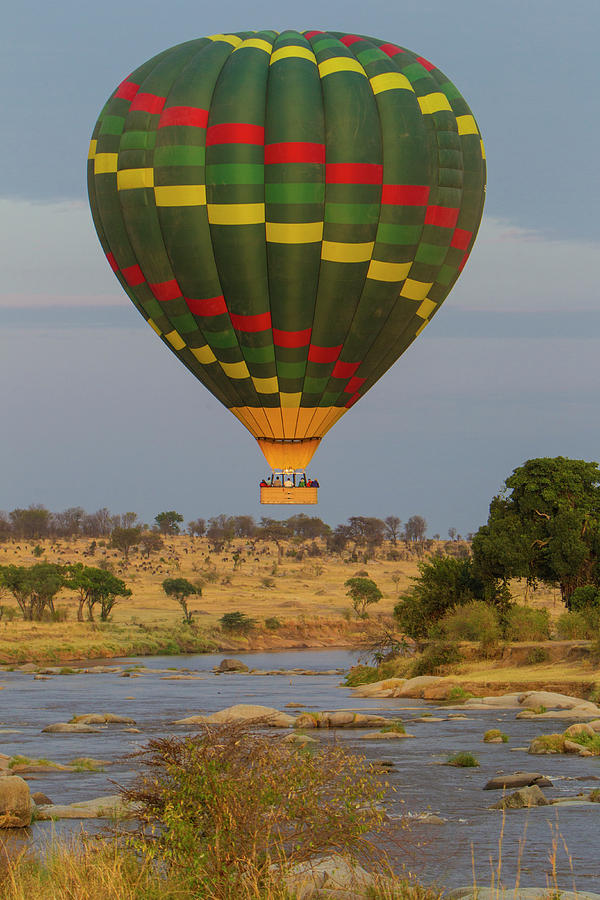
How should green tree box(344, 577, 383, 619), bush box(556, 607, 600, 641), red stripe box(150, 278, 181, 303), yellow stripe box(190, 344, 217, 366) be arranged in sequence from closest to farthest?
1. red stripe box(150, 278, 181, 303)
2. yellow stripe box(190, 344, 217, 366)
3. bush box(556, 607, 600, 641)
4. green tree box(344, 577, 383, 619)

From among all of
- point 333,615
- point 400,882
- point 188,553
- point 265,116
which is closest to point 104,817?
point 400,882

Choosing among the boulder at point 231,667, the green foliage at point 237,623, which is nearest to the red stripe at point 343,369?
the boulder at point 231,667

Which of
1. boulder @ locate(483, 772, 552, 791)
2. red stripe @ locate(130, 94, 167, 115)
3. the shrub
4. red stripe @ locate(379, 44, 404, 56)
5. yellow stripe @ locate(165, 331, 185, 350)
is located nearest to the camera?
boulder @ locate(483, 772, 552, 791)

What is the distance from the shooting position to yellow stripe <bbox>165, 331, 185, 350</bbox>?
1199 inches

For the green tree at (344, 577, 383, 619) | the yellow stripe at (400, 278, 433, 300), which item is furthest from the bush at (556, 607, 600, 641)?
the green tree at (344, 577, 383, 619)

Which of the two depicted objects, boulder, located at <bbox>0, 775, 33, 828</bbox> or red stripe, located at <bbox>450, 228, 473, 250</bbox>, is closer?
boulder, located at <bbox>0, 775, 33, 828</bbox>

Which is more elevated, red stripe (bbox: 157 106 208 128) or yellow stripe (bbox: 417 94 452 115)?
yellow stripe (bbox: 417 94 452 115)

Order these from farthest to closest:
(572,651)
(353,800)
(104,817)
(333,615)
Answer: (333,615)
(572,651)
(104,817)
(353,800)

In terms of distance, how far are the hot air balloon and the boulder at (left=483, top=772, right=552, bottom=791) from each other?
911cm

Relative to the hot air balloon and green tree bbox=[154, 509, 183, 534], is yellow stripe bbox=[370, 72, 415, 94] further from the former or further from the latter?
green tree bbox=[154, 509, 183, 534]

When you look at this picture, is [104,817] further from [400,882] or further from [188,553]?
[188,553]

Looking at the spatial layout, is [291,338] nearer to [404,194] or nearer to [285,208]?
[285,208]

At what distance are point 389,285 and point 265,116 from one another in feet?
16.8

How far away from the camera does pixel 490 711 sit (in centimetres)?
4000
